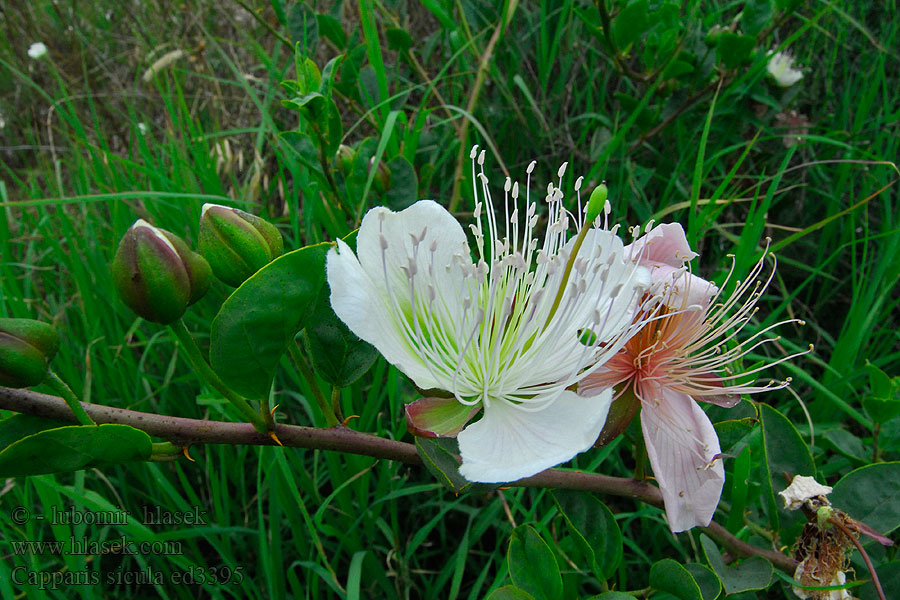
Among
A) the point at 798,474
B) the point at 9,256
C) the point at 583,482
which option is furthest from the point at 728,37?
the point at 9,256

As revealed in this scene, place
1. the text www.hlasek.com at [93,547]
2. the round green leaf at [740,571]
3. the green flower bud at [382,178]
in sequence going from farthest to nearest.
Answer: the green flower bud at [382,178] → the text www.hlasek.com at [93,547] → the round green leaf at [740,571]

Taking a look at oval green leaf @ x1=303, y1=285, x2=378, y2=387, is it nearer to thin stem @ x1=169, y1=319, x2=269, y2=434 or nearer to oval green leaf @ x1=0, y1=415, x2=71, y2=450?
thin stem @ x1=169, y1=319, x2=269, y2=434

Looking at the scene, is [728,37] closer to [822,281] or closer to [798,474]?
[822,281]

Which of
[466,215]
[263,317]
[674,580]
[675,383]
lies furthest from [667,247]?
[466,215]

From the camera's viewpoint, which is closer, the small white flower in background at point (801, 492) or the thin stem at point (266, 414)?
the thin stem at point (266, 414)

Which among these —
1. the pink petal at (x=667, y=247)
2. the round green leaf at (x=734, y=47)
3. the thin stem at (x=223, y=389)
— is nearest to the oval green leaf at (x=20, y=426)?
the thin stem at (x=223, y=389)

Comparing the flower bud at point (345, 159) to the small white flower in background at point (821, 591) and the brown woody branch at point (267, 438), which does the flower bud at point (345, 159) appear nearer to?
the brown woody branch at point (267, 438)

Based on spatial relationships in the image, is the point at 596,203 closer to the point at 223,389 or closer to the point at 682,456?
the point at 682,456
